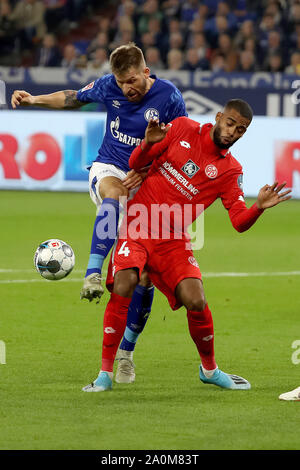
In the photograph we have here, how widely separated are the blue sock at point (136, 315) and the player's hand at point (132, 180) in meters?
0.70

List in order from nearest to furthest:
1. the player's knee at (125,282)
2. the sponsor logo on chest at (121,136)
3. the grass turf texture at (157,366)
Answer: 1. the grass turf texture at (157,366)
2. the player's knee at (125,282)
3. the sponsor logo on chest at (121,136)

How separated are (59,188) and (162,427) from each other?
1275 centimetres

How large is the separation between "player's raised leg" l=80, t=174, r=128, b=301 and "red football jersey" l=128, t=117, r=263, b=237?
0.70 ft

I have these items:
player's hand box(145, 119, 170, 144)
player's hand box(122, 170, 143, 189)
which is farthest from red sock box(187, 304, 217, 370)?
player's hand box(145, 119, 170, 144)

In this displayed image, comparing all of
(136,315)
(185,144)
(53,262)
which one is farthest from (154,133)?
(53,262)

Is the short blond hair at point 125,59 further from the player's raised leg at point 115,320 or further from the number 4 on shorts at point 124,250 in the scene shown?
the player's raised leg at point 115,320

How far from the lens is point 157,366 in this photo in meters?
7.08

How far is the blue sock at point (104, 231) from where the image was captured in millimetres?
6586

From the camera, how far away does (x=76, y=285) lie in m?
10.6

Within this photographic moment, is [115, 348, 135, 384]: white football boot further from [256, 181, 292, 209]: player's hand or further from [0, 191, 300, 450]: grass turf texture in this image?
[256, 181, 292, 209]: player's hand

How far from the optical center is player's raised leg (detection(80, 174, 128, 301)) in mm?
6301

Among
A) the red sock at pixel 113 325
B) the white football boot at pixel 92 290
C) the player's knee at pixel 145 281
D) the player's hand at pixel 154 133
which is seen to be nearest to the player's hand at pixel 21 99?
the player's hand at pixel 154 133
